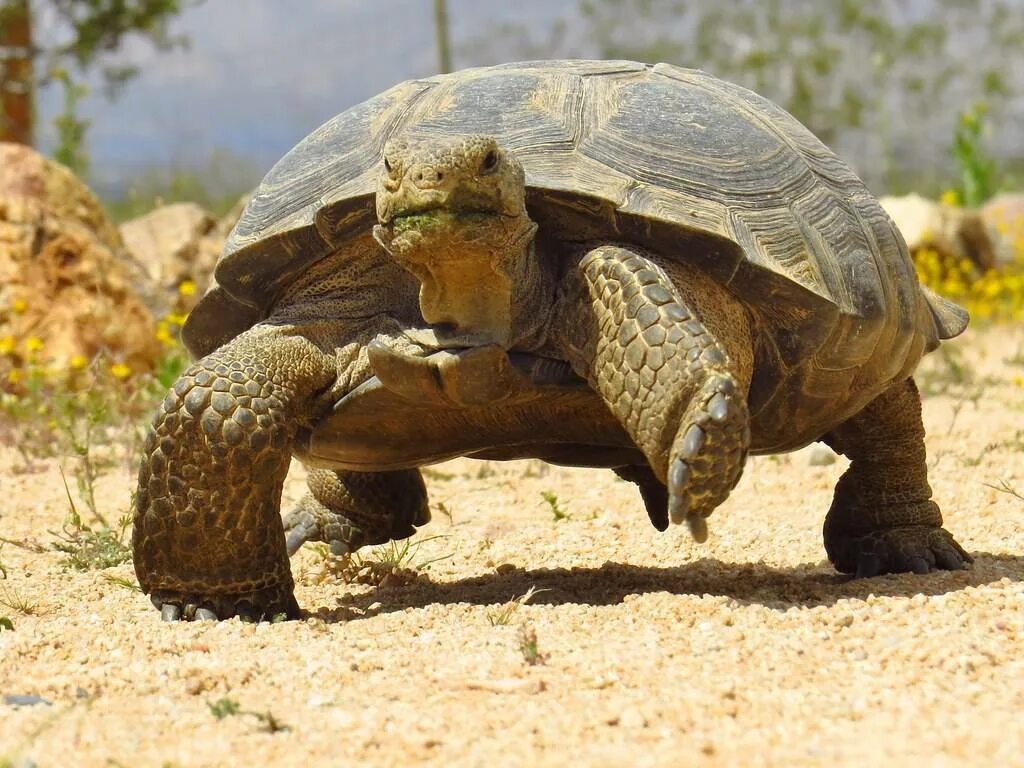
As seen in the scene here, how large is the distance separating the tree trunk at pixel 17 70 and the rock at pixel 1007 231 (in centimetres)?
1044

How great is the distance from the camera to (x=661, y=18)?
30922mm

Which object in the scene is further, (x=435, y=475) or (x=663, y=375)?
(x=435, y=475)

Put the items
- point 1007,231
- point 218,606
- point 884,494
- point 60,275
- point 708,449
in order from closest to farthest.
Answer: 1. point 708,449
2. point 218,606
3. point 884,494
4. point 60,275
5. point 1007,231

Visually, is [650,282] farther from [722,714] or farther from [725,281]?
[722,714]

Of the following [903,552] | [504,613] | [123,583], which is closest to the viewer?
[504,613]

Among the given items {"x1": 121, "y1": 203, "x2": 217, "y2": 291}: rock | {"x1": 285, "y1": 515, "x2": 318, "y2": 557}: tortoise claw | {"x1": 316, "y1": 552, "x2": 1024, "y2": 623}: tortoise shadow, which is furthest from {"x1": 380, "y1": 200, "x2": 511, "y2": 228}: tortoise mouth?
{"x1": 121, "y1": 203, "x2": 217, "y2": 291}: rock

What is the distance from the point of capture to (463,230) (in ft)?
11.0

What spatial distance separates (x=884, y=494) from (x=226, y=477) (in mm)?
2326

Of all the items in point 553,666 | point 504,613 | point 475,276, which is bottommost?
point 504,613

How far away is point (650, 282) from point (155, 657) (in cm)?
154

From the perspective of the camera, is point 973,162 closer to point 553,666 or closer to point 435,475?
point 435,475

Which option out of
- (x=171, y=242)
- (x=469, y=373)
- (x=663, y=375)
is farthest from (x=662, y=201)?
(x=171, y=242)

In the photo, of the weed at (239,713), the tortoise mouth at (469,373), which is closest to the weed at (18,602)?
the tortoise mouth at (469,373)

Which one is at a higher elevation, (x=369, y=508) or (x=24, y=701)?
A: (x=24, y=701)
